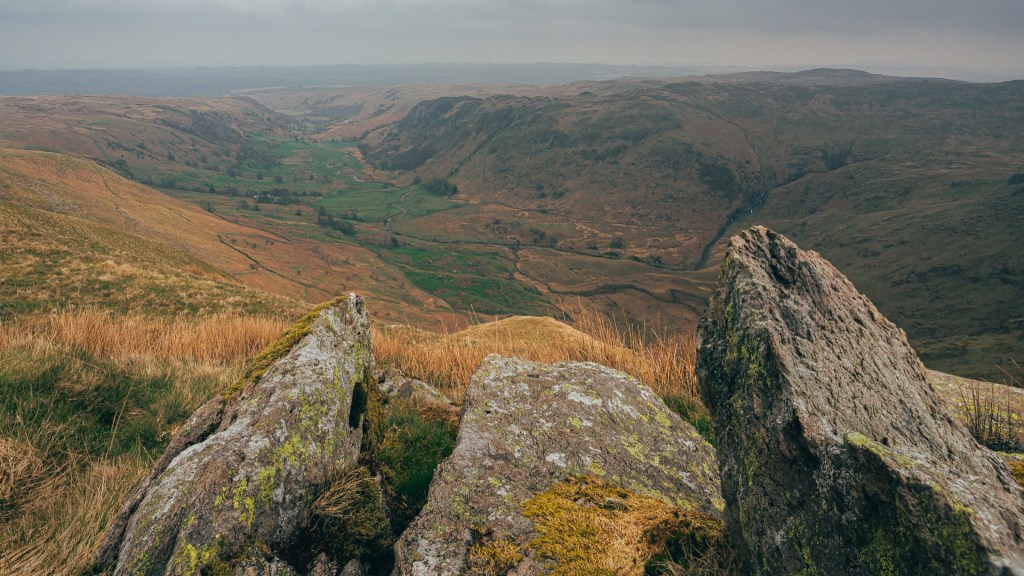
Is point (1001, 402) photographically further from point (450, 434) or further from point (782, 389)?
point (450, 434)

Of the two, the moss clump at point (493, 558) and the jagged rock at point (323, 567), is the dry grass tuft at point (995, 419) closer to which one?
the moss clump at point (493, 558)

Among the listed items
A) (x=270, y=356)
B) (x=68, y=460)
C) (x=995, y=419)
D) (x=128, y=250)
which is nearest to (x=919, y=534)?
(x=995, y=419)

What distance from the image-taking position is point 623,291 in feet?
593

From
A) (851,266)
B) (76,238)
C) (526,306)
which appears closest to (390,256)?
(526,306)

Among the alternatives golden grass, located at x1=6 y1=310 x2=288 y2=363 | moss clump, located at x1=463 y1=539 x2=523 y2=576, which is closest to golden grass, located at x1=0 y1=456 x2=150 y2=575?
moss clump, located at x1=463 y1=539 x2=523 y2=576

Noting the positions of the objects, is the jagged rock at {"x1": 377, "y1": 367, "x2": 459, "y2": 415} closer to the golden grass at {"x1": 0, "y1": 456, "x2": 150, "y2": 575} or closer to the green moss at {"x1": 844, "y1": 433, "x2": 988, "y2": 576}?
the golden grass at {"x1": 0, "y1": 456, "x2": 150, "y2": 575}

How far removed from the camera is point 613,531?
12.9 ft

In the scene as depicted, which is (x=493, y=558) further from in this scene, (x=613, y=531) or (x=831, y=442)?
(x=831, y=442)

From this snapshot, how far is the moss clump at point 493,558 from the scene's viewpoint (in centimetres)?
372

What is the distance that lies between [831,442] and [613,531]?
1827 millimetres

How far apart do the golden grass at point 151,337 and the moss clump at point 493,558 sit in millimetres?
7056

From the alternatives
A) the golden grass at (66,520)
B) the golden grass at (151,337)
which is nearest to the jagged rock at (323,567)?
the golden grass at (66,520)

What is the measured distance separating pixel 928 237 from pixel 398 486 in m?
240

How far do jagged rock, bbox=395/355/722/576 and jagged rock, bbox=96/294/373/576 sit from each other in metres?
1.13
